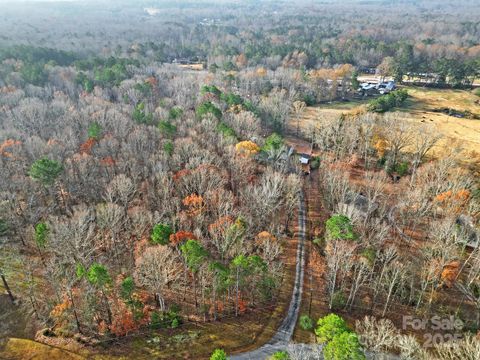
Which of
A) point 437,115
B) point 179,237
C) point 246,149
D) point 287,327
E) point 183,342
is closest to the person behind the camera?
point 183,342

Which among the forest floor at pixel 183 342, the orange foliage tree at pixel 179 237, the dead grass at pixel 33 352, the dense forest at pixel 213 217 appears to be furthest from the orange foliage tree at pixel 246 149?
the dead grass at pixel 33 352

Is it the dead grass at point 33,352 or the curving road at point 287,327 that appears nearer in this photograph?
the dead grass at point 33,352

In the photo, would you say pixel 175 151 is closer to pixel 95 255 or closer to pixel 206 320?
pixel 95 255

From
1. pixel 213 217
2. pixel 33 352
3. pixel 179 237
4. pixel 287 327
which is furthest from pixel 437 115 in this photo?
pixel 33 352

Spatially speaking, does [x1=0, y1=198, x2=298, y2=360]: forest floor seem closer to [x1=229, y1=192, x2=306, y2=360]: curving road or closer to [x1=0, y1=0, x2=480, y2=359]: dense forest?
[x1=229, y1=192, x2=306, y2=360]: curving road

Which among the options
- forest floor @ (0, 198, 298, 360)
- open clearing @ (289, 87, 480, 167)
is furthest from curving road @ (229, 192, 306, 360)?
open clearing @ (289, 87, 480, 167)

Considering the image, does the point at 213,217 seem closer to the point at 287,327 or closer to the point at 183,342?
the point at 183,342

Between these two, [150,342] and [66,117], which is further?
[66,117]

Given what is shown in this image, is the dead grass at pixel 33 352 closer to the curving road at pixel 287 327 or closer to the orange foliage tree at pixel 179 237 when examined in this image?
the orange foliage tree at pixel 179 237

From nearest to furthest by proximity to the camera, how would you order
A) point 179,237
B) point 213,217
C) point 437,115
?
point 179,237 → point 213,217 → point 437,115

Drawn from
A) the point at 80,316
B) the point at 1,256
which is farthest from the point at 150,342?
the point at 1,256

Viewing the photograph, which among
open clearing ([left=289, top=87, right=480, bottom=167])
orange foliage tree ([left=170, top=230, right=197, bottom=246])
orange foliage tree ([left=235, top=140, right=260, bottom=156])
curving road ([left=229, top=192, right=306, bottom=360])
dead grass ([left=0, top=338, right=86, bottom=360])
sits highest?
orange foliage tree ([left=235, top=140, right=260, bottom=156])
